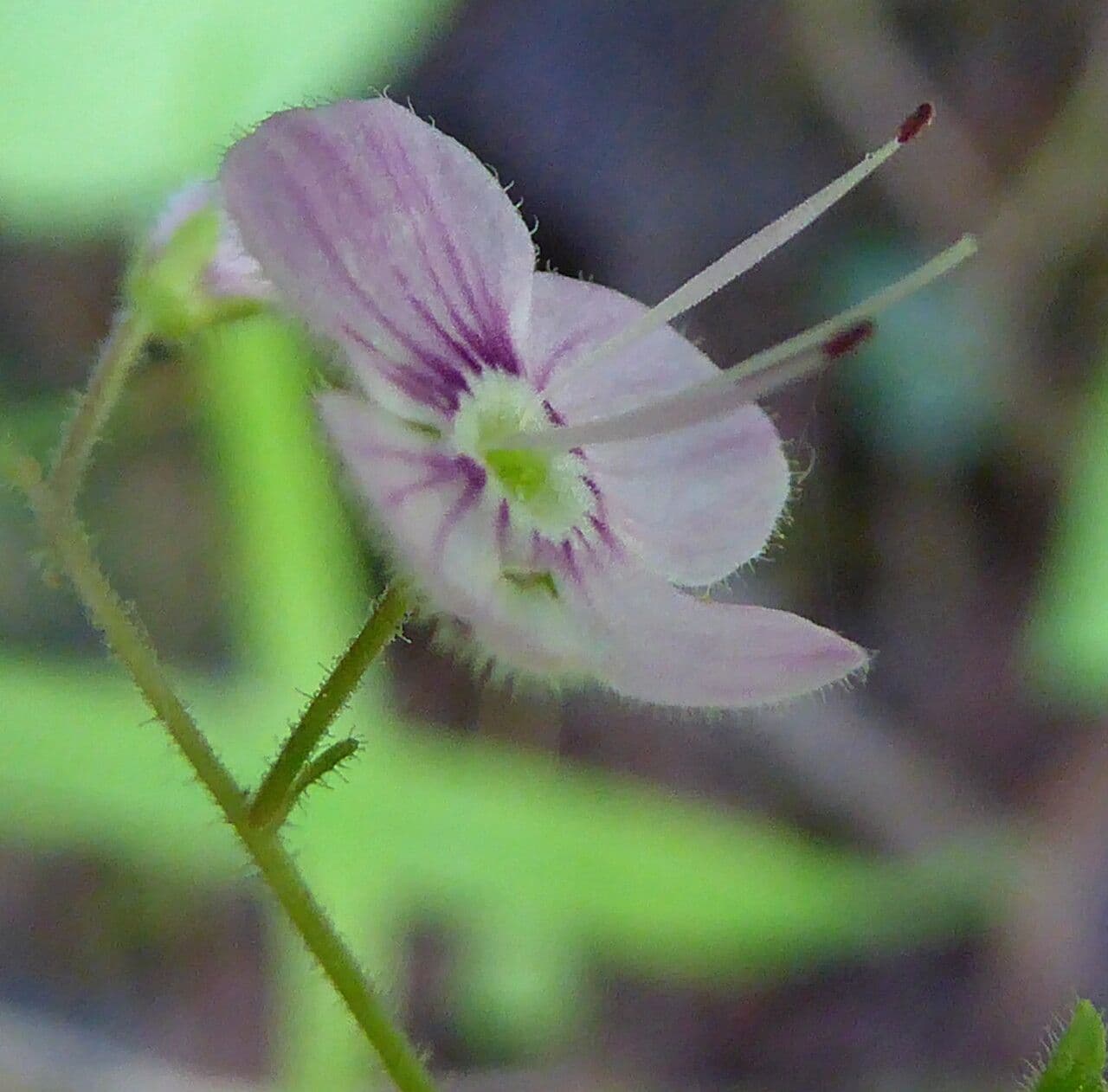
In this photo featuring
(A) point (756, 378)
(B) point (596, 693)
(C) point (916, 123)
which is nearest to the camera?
(A) point (756, 378)

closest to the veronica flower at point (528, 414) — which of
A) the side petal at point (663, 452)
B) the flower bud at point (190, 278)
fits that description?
the side petal at point (663, 452)

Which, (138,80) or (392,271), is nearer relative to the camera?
(392,271)

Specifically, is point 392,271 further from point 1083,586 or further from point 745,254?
point 1083,586

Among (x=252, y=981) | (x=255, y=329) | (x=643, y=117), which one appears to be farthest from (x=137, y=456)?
(x=643, y=117)

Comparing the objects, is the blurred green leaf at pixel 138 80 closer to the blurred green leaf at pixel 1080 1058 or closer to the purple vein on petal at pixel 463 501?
the purple vein on petal at pixel 463 501

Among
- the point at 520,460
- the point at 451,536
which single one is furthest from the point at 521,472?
the point at 451,536

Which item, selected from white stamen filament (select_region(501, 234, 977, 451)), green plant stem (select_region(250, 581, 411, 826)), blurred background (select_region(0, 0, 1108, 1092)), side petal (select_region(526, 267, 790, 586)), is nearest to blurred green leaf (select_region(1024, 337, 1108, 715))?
blurred background (select_region(0, 0, 1108, 1092))
